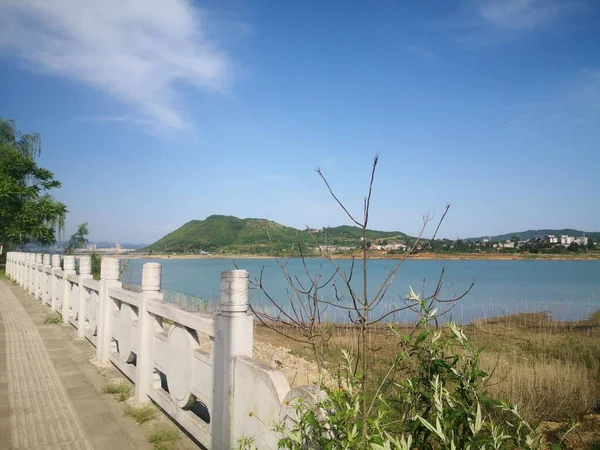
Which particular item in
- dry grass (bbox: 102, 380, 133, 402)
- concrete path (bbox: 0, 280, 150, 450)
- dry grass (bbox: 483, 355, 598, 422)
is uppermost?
dry grass (bbox: 102, 380, 133, 402)

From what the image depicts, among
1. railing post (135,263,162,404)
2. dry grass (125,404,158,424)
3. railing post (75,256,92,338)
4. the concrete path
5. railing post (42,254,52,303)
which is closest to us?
the concrete path

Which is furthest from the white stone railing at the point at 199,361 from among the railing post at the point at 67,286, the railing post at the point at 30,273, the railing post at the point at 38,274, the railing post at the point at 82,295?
the railing post at the point at 30,273

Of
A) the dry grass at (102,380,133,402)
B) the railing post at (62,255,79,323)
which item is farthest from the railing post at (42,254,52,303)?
the dry grass at (102,380,133,402)

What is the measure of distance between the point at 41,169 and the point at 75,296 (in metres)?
22.8

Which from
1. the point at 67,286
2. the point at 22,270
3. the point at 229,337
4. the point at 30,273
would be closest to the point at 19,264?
the point at 22,270

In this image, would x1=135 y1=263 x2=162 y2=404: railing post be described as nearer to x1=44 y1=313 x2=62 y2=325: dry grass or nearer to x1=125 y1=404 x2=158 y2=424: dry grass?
x1=125 y1=404 x2=158 y2=424: dry grass

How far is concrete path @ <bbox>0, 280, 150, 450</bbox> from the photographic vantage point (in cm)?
351

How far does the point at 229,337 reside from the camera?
2.75 metres

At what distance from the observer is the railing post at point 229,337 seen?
Answer: 8.98ft

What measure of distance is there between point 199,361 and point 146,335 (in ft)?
4.29

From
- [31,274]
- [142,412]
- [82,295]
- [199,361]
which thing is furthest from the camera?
[31,274]

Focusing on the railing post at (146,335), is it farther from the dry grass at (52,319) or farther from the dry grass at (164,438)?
the dry grass at (52,319)

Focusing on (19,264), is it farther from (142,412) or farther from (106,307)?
(142,412)

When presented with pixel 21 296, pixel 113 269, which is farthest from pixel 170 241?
pixel 113 269
